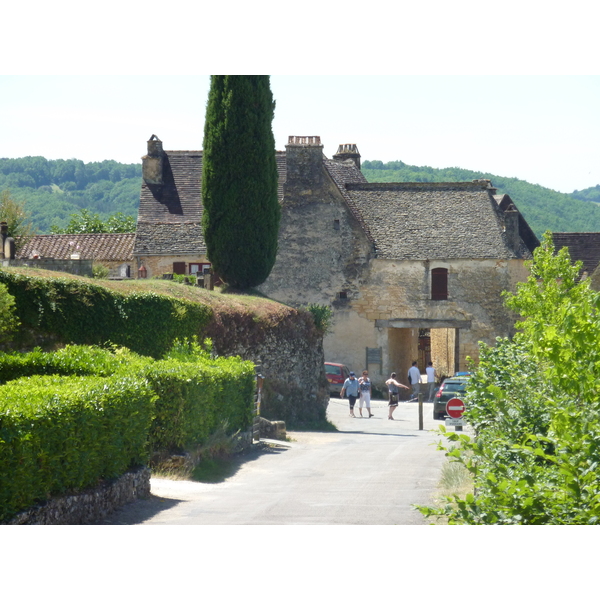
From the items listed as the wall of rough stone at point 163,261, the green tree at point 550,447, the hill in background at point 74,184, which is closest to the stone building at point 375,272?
the wall of rough stone at point 163,261

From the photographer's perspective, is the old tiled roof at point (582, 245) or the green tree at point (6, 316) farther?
the old tiled roof at point (582, 245)

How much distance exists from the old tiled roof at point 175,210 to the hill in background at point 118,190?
1918 cm

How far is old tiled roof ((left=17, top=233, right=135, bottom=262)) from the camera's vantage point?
46.0m

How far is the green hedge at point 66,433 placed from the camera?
327 inches

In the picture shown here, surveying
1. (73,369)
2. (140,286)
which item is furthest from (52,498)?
(140,286)

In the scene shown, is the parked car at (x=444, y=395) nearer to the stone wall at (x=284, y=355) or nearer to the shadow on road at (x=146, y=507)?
the stone wall at (x=284, y=355)

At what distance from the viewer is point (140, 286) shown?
822 inches

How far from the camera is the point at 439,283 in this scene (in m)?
40.9

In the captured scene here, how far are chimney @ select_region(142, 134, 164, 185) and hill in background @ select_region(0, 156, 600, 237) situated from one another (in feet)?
61.8

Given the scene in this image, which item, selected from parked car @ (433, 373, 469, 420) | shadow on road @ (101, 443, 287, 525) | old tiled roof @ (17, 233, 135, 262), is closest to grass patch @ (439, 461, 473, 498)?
shadow on road @ (101, 443, 287, 525)

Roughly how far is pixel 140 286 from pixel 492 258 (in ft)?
74.0

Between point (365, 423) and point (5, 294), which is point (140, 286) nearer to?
point (5, 294)

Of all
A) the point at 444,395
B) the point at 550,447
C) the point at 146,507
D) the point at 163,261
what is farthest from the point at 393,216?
the point at 550,447

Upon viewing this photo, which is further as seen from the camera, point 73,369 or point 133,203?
point 133,203
